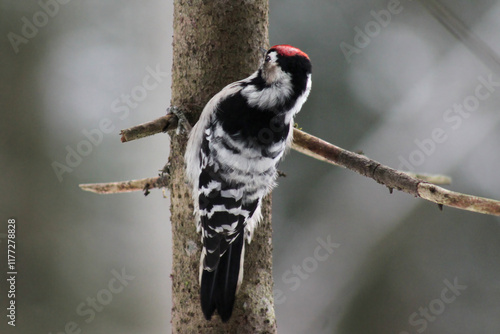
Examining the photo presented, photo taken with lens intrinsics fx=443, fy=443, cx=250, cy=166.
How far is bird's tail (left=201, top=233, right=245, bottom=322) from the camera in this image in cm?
110

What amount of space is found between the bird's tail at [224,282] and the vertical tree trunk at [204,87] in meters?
0.02

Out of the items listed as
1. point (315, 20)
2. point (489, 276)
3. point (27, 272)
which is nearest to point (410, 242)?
point (489, 276)

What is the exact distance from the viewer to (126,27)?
293cm

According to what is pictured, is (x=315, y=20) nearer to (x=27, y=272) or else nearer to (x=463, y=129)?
(x=463, y=129)

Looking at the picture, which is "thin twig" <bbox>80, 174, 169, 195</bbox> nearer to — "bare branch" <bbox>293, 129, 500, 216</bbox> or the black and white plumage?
the black and white plumage

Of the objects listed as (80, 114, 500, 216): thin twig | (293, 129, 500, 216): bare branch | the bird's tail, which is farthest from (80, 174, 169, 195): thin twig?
(293, 129, 500, 216): bare branch

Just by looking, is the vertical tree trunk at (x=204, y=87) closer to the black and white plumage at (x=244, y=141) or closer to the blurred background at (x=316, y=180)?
the black and white plumage at (x=244, y=141)

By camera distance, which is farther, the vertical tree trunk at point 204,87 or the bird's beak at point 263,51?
the bird's beak at point 263,51

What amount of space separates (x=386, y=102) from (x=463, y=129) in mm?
504

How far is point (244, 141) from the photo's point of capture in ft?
4.33

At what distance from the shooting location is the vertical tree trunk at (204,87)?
1.17m

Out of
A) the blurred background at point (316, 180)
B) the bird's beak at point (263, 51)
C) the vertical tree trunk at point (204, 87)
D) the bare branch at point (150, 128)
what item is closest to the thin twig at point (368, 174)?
the bare branch at point (150, 128)

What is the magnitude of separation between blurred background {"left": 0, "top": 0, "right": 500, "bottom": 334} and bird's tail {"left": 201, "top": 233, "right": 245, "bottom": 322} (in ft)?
4.79

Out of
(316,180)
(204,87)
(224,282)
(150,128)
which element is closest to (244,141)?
(204,87)
